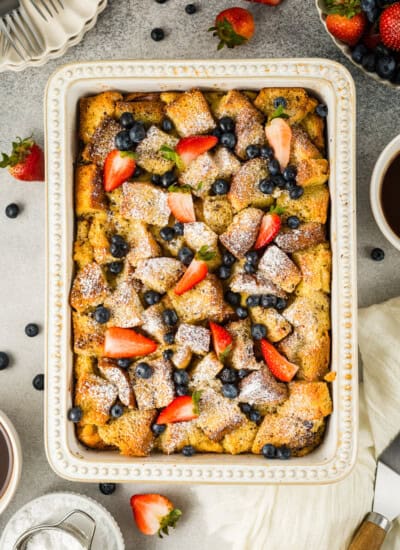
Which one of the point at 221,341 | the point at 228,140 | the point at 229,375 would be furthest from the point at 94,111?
the point at 229,375

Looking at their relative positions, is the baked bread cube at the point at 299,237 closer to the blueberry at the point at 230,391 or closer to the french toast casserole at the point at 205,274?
the french toast casserole at the point at 205,274

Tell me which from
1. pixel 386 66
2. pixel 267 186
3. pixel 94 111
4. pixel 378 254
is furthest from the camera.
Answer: pixel 378 254

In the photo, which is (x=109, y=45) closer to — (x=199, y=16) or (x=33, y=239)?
(x=199, y=16)

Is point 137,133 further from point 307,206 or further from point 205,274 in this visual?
point 307,206

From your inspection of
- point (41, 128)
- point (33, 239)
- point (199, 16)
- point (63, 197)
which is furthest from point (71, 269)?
point (199, 16)

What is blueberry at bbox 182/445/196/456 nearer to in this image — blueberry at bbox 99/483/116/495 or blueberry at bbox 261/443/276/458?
blueberry at bbox 261/443/276/458

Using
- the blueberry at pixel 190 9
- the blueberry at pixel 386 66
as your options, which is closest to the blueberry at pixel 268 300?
the blueberry at pixel 386 66
